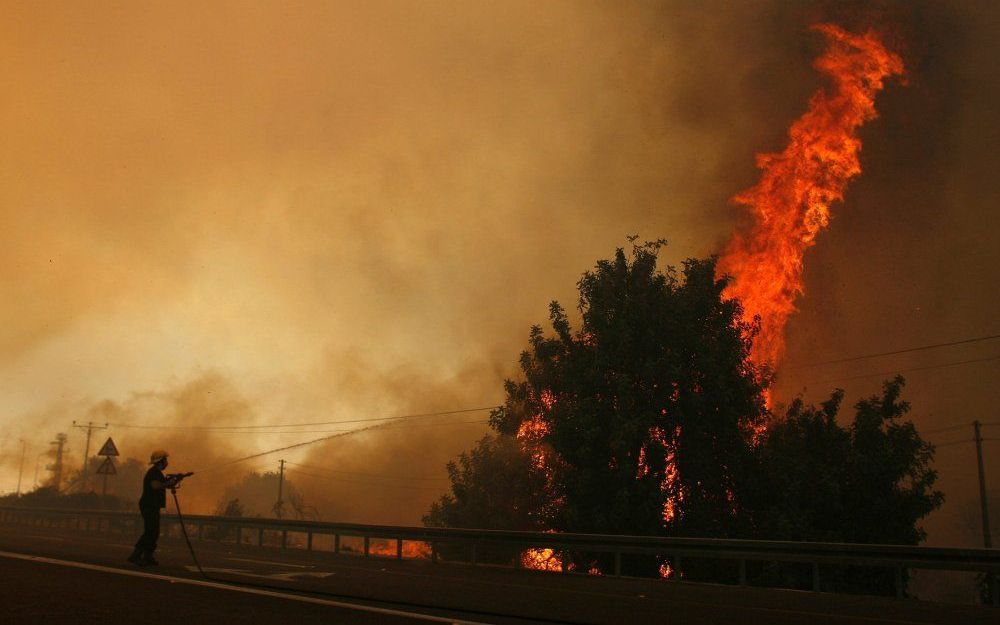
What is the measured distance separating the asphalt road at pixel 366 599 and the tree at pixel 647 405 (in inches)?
456

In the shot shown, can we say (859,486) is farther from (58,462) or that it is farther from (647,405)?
(58,462)

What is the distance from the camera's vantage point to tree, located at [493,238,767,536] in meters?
27.1

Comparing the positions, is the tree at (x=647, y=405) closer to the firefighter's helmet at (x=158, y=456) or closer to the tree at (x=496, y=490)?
the tree at (x=496, y=490)

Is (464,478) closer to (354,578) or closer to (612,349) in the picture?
(612,349)

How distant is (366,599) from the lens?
9.94 meters

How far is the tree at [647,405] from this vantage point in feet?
88.9

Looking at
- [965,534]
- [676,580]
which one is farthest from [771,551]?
[965,534]

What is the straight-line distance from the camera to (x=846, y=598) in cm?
1334

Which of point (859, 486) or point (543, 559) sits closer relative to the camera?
point (859, 486)

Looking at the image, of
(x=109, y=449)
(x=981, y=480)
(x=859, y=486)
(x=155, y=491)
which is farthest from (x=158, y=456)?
(x=981, y=480)

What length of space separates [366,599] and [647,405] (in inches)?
762

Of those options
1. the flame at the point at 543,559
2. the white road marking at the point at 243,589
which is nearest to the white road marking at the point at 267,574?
the white road marking at the point at 243,589

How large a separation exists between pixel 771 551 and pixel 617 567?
3.26m

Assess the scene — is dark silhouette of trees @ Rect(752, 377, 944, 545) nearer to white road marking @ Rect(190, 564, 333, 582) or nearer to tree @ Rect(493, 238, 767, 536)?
tree @ Rect(493, 238, 767, 536)
